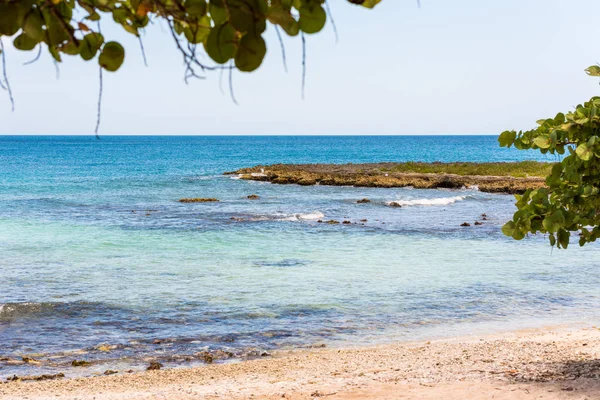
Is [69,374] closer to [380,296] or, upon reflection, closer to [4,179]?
[380,296]

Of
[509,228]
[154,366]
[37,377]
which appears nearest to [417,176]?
[154,366]

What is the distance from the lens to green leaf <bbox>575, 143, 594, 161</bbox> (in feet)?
23.6

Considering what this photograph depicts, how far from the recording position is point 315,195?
4559 centimetres

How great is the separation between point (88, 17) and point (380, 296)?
15169 millimetres

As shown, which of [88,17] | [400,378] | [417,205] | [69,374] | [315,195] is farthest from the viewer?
[315,195]

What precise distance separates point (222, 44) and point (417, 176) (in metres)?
53.7

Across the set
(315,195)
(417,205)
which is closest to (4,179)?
(315,195)

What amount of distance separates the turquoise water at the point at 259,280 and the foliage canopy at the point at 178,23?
9.87m

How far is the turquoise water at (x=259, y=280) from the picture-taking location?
13.5 m

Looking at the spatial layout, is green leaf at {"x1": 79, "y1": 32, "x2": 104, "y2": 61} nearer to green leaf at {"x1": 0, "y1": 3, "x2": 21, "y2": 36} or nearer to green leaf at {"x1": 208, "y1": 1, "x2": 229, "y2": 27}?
green leaf at {"x1": 0, "y1": 3, "x2": 21, "y2": 36}

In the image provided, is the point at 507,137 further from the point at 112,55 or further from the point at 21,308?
the point at 21,308

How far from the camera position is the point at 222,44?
204 centimetres

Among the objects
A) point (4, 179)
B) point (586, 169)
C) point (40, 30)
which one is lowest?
point (4, 179)

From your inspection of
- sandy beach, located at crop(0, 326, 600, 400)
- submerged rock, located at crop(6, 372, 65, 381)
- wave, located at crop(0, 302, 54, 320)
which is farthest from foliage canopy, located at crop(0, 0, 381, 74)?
wave, located at crop(0, 302, 54, 320)
